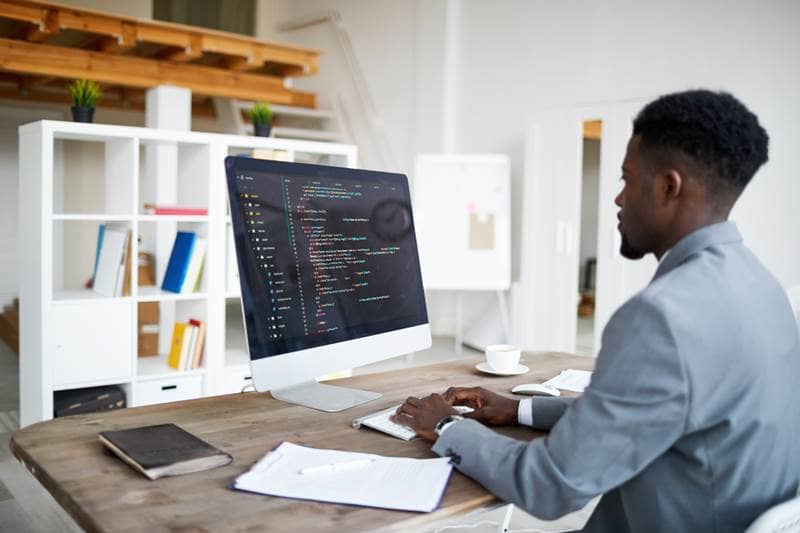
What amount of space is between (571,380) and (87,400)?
8.09 ft

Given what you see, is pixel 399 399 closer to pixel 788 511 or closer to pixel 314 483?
pixel 314 483

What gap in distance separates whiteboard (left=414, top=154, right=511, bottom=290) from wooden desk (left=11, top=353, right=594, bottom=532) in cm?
406

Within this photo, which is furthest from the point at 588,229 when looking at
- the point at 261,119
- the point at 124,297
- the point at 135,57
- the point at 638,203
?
the point at 638,203

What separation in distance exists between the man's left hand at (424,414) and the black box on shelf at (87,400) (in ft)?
8.02

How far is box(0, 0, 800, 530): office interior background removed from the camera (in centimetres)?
454

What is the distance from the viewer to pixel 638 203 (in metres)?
1.23

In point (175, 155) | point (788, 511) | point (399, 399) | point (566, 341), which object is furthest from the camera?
point (566, 341)

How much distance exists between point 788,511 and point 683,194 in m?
0.48

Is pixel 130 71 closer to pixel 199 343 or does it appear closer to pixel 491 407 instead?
pixel 199 343

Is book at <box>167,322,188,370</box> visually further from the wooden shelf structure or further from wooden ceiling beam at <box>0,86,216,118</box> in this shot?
wooden ceiling beam at <box>0,86,216,118</box>

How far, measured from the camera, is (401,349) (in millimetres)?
1795

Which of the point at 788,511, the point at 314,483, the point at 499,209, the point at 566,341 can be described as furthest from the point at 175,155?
the point at 788,511

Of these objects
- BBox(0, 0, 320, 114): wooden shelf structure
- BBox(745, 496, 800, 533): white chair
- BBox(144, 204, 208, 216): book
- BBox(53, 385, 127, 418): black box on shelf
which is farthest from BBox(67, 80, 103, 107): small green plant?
BBox(745, 496, 800, 533): white chair

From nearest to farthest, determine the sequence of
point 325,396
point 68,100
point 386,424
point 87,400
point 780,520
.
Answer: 1. point 780,520
2. point 386,424
3. point 325,396
4. point 87,400
5. point 68,100
